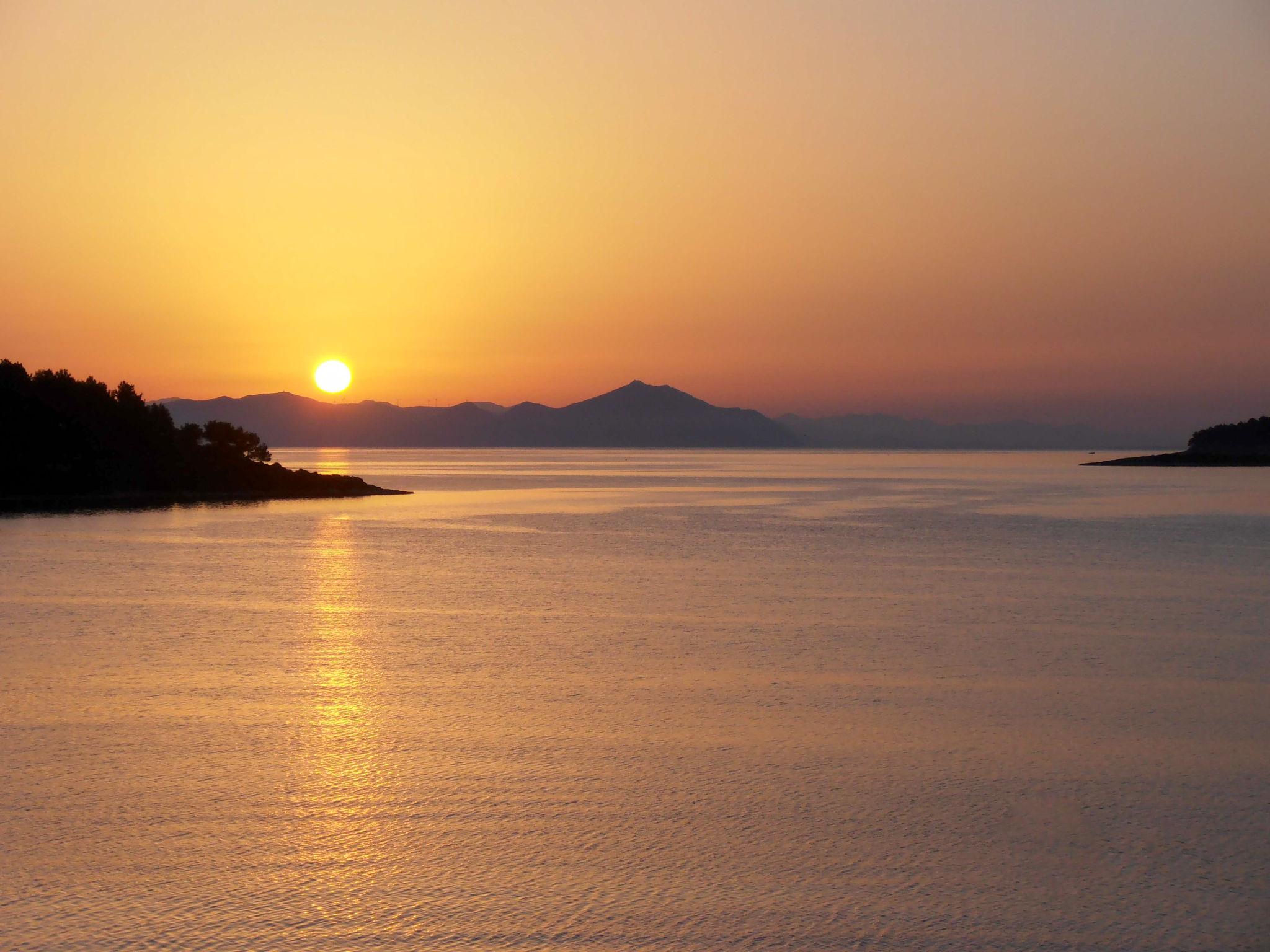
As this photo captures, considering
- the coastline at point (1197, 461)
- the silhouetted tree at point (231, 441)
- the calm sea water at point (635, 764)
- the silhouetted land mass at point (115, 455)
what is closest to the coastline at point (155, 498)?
the silhouetted land mass at point (115, 455)

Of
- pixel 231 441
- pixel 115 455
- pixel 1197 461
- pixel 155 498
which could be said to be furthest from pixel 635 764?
pixel 1197 461

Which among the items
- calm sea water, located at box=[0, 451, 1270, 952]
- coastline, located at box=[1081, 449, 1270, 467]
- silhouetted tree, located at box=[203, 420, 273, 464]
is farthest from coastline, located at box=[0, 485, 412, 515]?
coastline, located at box=[1081, 449, 1270, 467]

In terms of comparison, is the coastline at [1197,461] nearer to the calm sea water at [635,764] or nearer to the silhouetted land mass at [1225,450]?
the silhouetted land mass at [1225,450]

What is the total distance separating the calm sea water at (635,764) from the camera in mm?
7738

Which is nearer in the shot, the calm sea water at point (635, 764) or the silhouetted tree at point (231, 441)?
the calm sea water at point (635, 764)

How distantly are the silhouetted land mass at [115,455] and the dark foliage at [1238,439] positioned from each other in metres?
142

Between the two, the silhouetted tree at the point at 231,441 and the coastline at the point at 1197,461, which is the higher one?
the silhouetted tree at the point at 231,441

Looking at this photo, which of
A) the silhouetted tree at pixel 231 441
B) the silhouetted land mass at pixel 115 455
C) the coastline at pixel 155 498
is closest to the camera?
the coastline at pixel 155 498

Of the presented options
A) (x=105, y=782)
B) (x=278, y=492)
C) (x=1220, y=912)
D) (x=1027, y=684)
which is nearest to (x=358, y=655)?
(x=105, y=782)

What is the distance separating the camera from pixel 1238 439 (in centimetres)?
17850

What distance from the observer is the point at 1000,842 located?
9.17 meters

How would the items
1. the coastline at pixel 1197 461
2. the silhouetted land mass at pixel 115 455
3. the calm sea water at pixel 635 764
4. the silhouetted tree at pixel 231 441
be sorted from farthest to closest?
the coastline at pixel 1197 461
the silhouetted tree at pixel 231 441
the silhouetted land mass at pixel 115 455
the calm sea water at pixel 635 764

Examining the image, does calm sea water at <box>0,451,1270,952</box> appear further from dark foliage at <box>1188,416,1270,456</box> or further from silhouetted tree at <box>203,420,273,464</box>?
dark foliage at <box>1188,416,1270,456</box>

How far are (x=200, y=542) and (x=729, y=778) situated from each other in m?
35.3
